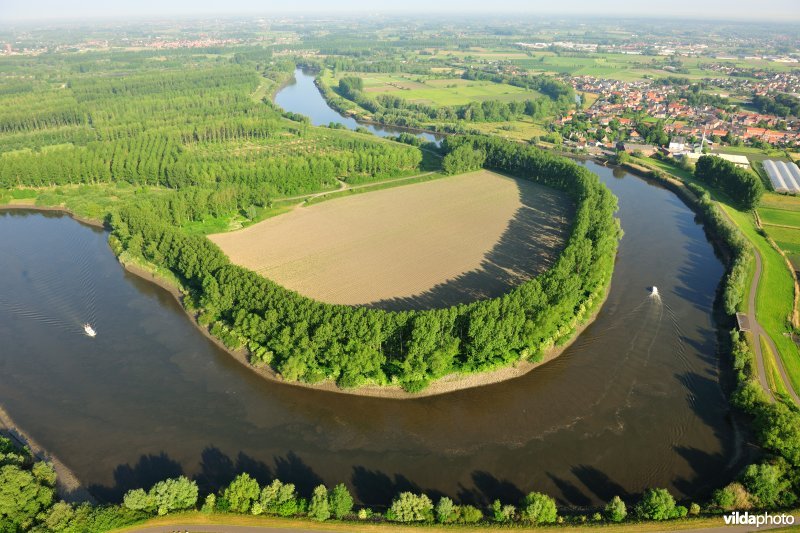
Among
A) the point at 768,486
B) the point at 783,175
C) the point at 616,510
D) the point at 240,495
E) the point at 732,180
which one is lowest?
the point at 616,510

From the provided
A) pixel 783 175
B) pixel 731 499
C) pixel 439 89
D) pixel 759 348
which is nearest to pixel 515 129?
pixel 783 175

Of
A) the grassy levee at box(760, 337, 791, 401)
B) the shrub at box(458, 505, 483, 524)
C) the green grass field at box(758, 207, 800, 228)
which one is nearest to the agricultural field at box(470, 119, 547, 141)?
the green grass field at box(758, 207, 800, 228)

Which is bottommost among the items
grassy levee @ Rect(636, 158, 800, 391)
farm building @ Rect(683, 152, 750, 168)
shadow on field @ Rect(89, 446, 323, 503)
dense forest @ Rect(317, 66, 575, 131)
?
shadow on field @ Rect(89, 446, 323, 503)

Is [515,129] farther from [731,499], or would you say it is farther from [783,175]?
[731,499]

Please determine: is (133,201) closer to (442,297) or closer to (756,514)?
(442,297)

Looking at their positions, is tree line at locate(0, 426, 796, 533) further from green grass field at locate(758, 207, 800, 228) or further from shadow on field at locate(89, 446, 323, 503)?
green grass field at locate(758, 207, 800, 228)
